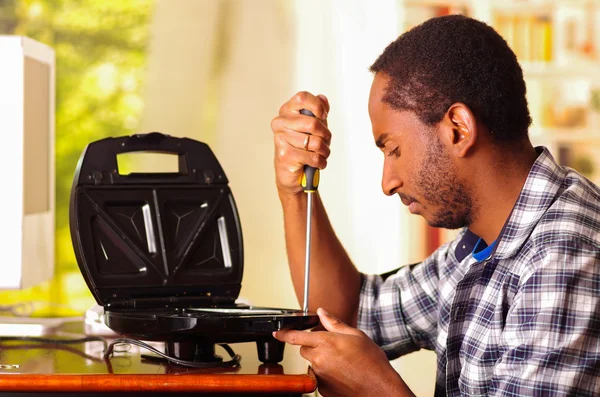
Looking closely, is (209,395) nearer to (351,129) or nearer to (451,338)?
(451,338)

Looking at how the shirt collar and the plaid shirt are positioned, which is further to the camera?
the shirt collar

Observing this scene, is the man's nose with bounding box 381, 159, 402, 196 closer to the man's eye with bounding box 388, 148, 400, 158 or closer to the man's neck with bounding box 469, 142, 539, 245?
the man's eye with bounding box 388, 148, 400, 158

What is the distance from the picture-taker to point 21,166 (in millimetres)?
1531

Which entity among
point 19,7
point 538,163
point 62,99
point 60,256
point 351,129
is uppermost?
point 19,7

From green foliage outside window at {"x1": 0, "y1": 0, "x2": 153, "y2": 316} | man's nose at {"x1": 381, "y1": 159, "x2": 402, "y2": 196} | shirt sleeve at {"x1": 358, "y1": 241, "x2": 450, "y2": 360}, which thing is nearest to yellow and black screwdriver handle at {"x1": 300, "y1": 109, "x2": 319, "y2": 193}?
man's nose at {"x1": 381, "y1": 159, "x2": 402, "y2": 196}

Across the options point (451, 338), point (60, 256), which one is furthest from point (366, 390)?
point (60, 256)

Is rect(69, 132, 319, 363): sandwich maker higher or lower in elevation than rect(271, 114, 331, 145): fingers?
lower

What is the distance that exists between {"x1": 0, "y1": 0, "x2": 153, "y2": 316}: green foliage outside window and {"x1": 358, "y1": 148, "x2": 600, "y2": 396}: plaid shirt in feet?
12.2

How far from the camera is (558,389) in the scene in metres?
1.01

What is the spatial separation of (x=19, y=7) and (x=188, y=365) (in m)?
4.05

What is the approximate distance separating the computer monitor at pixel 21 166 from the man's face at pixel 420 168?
71 centimetres

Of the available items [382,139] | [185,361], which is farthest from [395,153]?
[185,361]

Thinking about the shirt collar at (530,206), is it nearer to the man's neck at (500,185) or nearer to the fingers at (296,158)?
the man's neck at (500,185)

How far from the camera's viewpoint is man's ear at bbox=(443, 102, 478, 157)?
1212 millimetres
